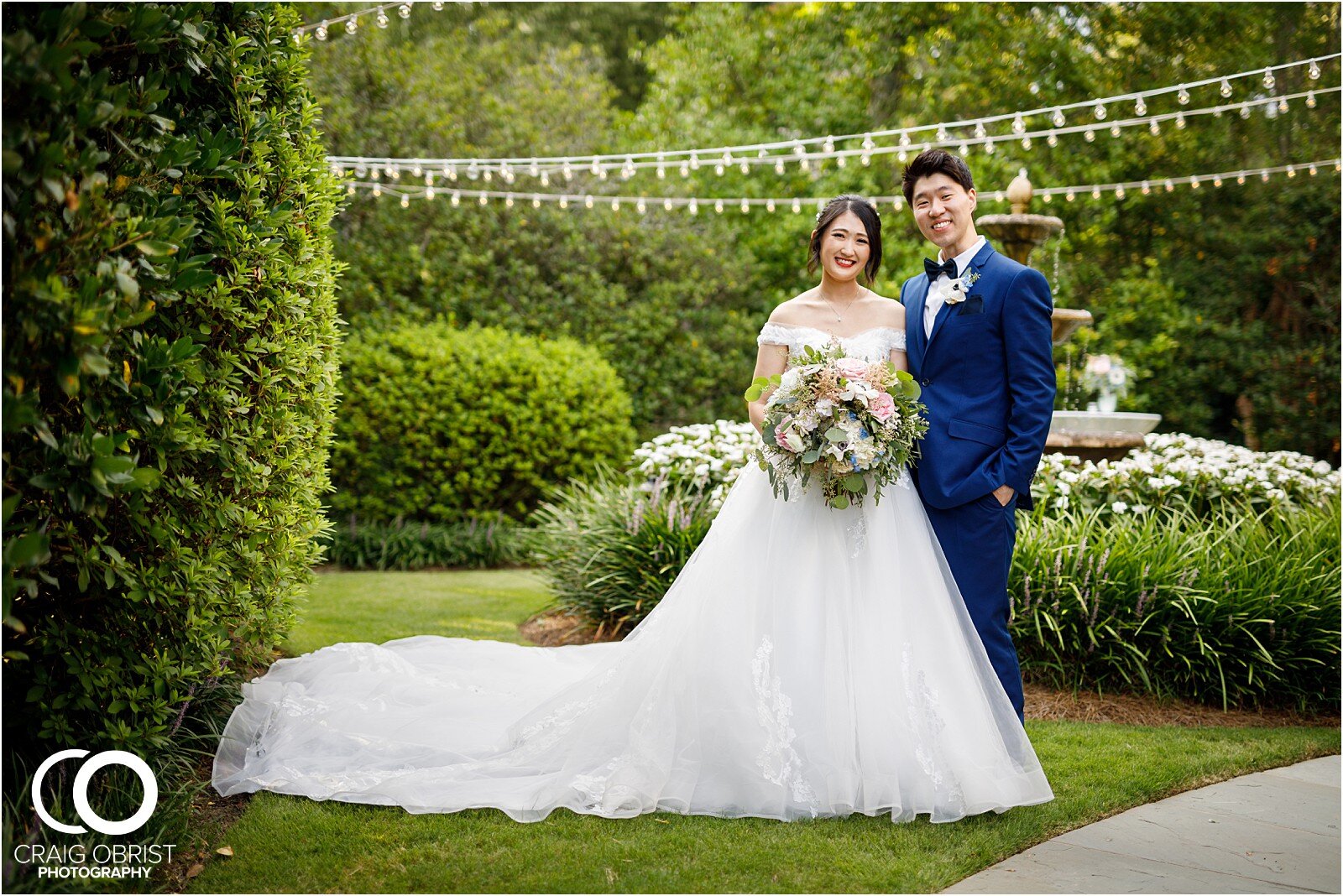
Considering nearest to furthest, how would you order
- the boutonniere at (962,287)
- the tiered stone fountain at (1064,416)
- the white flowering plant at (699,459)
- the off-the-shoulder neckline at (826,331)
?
the boutonniere at (962,287), the off-the-shoulder neckline at (826,331), the white flowering plant at (699,459), the tiered stone fountain at (1064,416)

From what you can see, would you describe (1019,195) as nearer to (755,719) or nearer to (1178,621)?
(1178,621)

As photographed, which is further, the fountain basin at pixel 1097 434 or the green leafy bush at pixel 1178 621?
the fountain basin at pixel 1097 434

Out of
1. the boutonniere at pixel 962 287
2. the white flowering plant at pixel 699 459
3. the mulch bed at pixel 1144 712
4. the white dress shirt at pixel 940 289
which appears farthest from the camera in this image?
the white flowering plant at pixel 699 459

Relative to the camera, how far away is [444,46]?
42.9 ft

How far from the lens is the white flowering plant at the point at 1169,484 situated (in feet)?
20.9

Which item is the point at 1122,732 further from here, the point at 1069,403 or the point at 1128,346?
the point at 1128,346

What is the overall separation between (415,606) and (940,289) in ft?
14.9

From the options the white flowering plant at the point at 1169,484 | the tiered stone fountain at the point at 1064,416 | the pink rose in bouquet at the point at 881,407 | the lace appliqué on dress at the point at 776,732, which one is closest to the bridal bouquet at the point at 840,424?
the pink rose in bouquet at the point at 881,407

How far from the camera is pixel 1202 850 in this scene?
3242 mm

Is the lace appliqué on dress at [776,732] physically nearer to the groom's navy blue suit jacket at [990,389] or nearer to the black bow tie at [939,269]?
the groom's navy blue suit jacket at [990,389]

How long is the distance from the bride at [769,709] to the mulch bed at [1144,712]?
1.54 meters

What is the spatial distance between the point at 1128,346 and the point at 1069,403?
1324 millimetres

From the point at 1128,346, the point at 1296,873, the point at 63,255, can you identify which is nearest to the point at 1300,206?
the point at 1128,346
